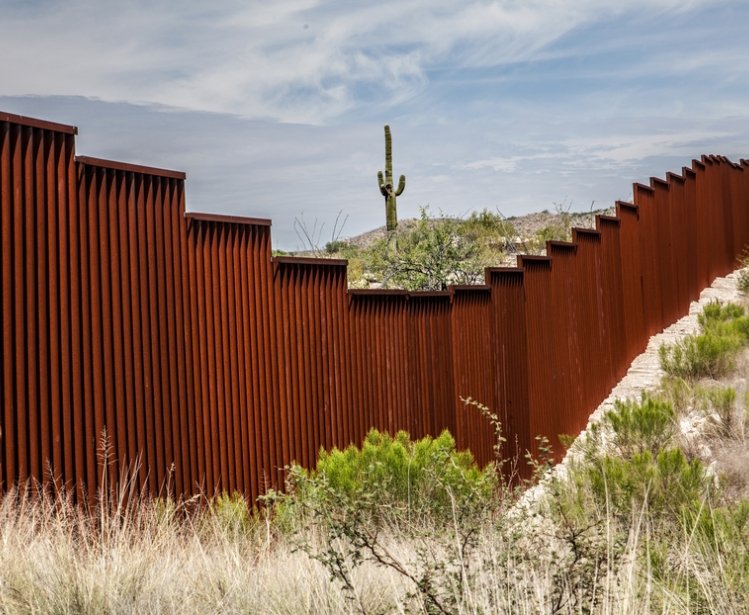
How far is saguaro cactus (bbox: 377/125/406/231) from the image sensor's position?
26344mm

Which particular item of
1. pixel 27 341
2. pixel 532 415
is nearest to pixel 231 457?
pixel 27 341

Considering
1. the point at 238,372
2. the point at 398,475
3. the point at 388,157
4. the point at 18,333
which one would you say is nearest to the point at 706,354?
the point at 398,475

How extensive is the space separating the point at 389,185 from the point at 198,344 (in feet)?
62.3

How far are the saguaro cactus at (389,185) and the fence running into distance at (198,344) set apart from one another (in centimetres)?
1280

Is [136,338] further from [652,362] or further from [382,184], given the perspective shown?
[382,184]

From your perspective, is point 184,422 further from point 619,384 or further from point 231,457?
point 619,384

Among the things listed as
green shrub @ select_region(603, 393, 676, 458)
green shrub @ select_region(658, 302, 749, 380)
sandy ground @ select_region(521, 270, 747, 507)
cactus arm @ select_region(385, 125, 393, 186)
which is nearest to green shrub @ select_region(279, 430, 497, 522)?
green shrub @ select_region(603, 393, 676, 458)

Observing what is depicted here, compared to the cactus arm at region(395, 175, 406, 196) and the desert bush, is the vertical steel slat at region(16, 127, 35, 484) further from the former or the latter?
the cactus arm at region(395, 175, 406, 196)

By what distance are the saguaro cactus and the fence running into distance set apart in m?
12.8

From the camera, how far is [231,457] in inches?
349

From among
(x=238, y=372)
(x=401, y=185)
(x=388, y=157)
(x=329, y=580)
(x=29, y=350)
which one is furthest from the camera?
(x=388, y=157)

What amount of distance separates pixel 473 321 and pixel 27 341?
610 centimetres

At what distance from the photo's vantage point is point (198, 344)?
28.2ft

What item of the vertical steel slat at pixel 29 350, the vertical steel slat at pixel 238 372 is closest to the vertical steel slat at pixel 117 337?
the vertical steel slat at pixel 29 350
